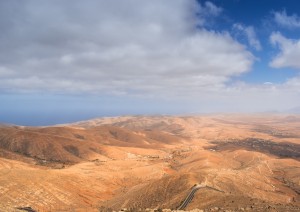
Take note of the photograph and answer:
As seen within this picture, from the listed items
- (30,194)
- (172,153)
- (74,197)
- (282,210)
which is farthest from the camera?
(172,153)

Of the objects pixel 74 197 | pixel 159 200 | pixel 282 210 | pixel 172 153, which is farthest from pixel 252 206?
pixel 172 153

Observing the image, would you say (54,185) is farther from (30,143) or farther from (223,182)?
(30,143)

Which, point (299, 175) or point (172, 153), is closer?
point (299, 175)

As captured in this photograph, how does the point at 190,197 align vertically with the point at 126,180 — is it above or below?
above

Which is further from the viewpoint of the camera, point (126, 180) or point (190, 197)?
point (126, 180)

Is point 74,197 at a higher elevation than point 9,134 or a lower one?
lower

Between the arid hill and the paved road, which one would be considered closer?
the paved road

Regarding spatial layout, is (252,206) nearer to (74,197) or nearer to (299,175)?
(74,197)

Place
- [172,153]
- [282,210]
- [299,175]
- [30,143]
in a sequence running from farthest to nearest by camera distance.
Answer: [172,153]
[30,143]
[299,175]
[282,210]

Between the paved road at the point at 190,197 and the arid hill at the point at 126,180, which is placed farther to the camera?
the arid hill at the point at 126,180
